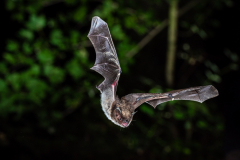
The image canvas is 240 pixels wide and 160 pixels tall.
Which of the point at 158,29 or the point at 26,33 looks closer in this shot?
the point at 26,33

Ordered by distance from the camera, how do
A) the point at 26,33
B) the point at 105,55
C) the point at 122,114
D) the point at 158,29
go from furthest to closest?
the point at 158,29 < the point at 26,33 < the point at 105,55 < the point at 122,114

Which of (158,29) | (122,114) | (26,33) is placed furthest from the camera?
(158,29)

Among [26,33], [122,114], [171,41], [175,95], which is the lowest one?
[122,114]

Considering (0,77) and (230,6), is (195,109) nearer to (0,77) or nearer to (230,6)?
(230,6)

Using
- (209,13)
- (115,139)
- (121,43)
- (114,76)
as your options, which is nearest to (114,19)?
(121,43)

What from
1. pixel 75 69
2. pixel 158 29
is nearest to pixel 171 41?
pixel 158 29

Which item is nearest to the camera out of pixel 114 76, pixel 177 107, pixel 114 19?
pixel 114 76

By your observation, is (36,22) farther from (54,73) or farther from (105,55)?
(105,55)
